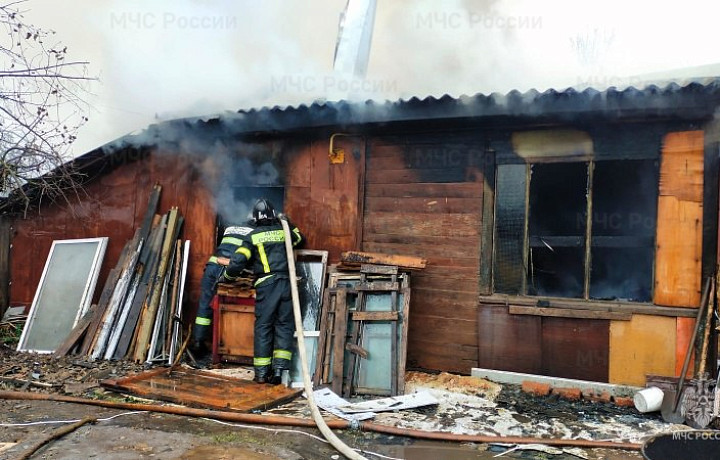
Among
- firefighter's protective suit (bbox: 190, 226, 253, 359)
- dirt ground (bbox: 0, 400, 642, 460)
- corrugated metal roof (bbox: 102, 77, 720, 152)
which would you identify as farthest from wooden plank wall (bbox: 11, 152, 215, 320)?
dirt ground (bbox: 0, 400, 642, 460)

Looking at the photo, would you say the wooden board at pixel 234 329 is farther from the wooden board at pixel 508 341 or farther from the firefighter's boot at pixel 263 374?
the wooden board at pixel 508 341

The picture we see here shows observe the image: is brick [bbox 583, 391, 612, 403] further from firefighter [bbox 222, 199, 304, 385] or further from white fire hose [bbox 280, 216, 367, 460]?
firefighter [bbox 222, 199, 304, 385]

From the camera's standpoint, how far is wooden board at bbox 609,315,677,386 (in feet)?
18.0

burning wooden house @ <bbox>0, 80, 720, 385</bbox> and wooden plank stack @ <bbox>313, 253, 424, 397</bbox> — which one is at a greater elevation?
burning wooden house @ <bbox>0, 80, 720, 385</bbox>

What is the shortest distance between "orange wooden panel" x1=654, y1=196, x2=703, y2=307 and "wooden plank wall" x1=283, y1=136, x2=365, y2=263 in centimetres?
A: 350

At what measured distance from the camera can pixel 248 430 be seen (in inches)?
186

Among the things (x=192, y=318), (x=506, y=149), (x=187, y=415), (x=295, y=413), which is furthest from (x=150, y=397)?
(x=506, y=149)

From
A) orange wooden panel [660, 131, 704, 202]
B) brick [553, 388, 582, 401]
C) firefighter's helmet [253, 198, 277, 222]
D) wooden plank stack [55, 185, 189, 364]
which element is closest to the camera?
orange wooden panel [660, 131, 704, 202]

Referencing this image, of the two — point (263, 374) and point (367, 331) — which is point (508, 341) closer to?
point (367, 331)

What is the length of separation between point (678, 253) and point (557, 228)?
1228mm

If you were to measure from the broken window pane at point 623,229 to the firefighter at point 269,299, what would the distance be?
3564 millimetres

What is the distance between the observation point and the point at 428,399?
5.39m

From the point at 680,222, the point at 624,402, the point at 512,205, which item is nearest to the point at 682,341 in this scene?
the point at 624,402

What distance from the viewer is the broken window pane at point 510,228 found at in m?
6.16
